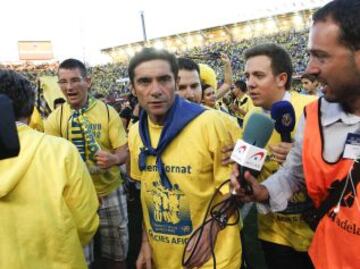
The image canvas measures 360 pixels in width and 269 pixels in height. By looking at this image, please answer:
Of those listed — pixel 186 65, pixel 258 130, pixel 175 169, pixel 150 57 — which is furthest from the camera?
pixel 186 65

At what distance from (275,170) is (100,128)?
6.26ft

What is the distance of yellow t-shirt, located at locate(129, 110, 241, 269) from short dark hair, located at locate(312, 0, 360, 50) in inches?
35.6

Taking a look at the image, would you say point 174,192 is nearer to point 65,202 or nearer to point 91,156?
point 65,202

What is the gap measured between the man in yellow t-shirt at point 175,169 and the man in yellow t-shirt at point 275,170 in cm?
50

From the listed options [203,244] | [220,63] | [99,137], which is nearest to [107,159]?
[99,137]

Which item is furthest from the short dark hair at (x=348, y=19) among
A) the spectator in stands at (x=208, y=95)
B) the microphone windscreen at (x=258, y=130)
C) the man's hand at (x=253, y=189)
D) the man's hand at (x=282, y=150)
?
the spectator in stands at (x=208, y=95)

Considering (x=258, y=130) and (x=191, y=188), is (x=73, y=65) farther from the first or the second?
(x=258, y=130)

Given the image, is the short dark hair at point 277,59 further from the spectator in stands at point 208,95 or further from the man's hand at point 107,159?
the spectator in stands at point 208,95

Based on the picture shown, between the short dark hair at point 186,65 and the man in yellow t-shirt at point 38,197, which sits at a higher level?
the short dark hair at point 186,65

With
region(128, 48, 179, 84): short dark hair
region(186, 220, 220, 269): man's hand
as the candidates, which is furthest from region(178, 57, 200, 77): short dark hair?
region(186, 220, 220, 269): man's hand

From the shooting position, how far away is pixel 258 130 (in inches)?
75.0

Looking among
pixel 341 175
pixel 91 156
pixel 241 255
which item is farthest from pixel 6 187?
pixel 91 156

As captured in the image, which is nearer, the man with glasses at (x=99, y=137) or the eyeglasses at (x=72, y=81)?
the man with glasses at (x=99, y=137)

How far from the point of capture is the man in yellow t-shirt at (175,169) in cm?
238
